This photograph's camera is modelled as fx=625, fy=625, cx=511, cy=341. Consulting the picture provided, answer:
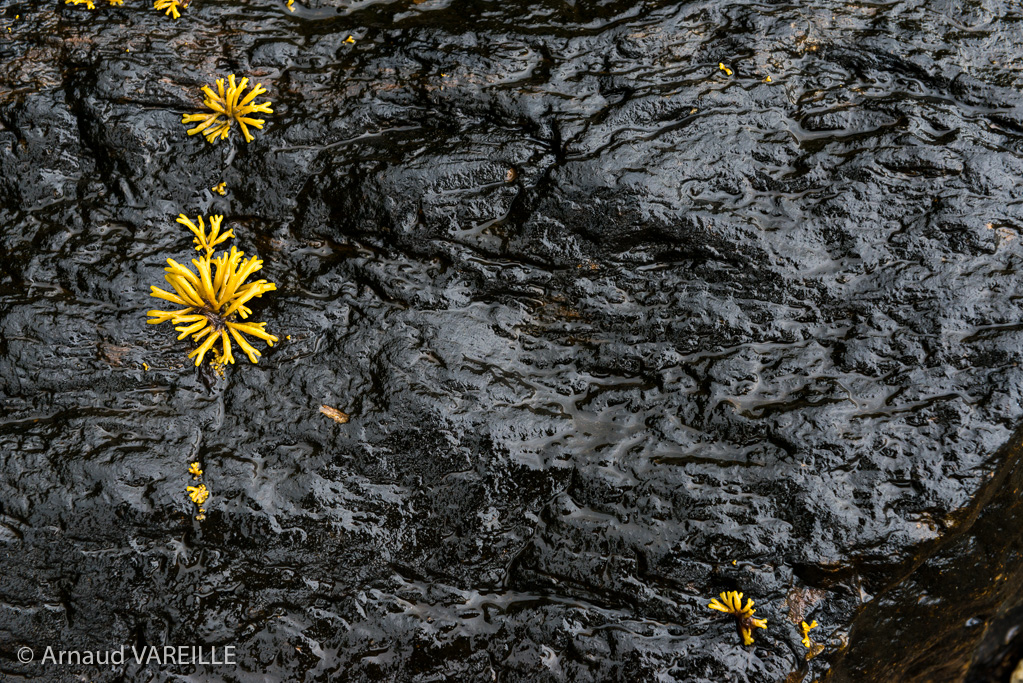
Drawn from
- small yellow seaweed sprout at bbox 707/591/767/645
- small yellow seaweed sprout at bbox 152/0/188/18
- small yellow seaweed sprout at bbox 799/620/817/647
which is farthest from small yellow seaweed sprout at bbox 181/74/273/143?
small yellow seaweed sprout at bbox 799/620/817/647

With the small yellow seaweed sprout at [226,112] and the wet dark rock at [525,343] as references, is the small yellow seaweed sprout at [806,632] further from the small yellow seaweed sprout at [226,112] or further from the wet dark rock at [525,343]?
the small yellow seaweed sprout at [226,112]

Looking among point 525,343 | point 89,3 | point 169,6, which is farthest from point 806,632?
point 89,3

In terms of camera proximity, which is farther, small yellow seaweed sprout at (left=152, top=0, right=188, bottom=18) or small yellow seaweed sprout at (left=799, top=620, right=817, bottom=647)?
small yellow seaweed sprout at (left=152, top=0, right=188, bottom=18)

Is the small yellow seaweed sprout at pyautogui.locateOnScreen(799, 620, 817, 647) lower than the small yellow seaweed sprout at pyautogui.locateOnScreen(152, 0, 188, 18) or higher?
lower

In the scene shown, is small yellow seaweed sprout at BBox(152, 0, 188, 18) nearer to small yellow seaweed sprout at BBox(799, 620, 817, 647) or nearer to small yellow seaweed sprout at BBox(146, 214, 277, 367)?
small yellow seaweed sprout at BBox(146, 214, 277, 367)

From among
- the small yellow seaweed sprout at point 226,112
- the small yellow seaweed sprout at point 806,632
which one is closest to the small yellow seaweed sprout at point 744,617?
the small yellow seaweed sprout at point 806,632

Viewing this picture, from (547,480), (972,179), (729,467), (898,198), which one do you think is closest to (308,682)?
(547,480)

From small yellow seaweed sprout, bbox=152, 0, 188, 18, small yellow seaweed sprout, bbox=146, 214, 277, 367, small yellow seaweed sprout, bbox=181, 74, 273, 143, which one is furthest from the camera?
small yellow seaweed sprout, bbox=152, 0, 188, 18
